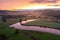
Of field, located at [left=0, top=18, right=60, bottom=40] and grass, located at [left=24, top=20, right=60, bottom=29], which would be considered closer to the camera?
field, located at [left=0, top=18, right=60, bottom=40]

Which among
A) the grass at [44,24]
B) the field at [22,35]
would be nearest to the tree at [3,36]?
the field at [22,35]

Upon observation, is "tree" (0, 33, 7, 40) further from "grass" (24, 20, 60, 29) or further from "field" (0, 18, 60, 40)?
"grass" (24, 20, 60, 29)

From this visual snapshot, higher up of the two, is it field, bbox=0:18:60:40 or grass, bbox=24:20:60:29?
grass, bbox=24:20:60:29

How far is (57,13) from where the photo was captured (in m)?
2.89

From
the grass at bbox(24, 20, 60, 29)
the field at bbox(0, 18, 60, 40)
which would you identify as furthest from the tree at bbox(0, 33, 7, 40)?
the grass at bbox(24, 20, 60, 29)

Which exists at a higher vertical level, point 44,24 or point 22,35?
point 44,24

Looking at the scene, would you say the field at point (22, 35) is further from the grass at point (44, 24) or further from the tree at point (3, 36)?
the grass at point (44, 24)

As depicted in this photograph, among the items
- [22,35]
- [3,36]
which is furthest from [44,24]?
[3,36]

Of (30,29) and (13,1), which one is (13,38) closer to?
(30,29)

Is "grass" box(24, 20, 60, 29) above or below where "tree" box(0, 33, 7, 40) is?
above

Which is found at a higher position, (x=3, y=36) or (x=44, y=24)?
(x=44, y=24)

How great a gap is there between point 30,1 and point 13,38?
84 cm

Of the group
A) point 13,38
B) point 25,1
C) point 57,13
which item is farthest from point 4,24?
point 57,13

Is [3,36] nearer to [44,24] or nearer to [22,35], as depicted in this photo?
[22,35]
